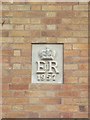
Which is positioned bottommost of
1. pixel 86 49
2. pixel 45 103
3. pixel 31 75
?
pixel 45 103

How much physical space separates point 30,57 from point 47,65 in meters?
0.22

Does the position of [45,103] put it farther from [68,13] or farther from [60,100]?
[68,13]

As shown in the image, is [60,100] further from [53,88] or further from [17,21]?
[17,21]

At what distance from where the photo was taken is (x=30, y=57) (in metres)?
4.18

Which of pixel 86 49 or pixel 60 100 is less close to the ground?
pixel 86 49

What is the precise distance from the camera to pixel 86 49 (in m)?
4.18

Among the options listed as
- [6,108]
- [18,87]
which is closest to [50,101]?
[18,87]

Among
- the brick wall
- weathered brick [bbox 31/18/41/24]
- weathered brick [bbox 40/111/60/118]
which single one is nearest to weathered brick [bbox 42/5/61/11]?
the brick wall

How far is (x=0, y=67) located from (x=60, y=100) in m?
0.80

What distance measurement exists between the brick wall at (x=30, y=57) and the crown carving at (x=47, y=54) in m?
0.12

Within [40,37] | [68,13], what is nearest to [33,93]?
[40,37]

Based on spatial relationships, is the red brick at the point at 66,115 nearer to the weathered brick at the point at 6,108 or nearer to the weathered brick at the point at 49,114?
the weathered brick at the point at 49,114

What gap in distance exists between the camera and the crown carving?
4160mm

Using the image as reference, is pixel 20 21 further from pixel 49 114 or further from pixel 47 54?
pixel 49 114
